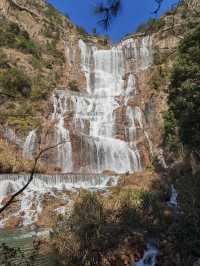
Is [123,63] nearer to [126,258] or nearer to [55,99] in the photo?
[55,99]

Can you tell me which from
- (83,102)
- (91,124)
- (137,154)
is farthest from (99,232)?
(83,102)

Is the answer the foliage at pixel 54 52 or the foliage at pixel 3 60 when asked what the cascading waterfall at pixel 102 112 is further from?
the foliage at pixel 3 60

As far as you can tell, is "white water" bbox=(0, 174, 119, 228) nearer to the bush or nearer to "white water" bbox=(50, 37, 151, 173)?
"white water" bbox=(50, 37, 151, 173)

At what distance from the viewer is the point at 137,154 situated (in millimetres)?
32312

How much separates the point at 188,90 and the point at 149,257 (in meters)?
10.6

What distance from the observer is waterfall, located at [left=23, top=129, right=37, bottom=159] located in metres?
30.7

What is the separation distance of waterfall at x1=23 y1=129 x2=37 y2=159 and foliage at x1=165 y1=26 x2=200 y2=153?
13.5m

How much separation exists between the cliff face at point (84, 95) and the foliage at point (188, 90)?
281 inches

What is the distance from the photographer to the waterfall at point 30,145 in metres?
30.7

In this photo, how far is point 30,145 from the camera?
31172mm

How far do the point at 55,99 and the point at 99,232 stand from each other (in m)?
28.0

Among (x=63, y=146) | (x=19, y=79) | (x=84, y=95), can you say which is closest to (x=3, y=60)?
(x=19, y=79)

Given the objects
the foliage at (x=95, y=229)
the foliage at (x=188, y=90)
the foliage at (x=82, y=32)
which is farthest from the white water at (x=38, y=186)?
the foliage at (x=82, y=32)

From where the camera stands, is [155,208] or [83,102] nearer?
[155,208]
